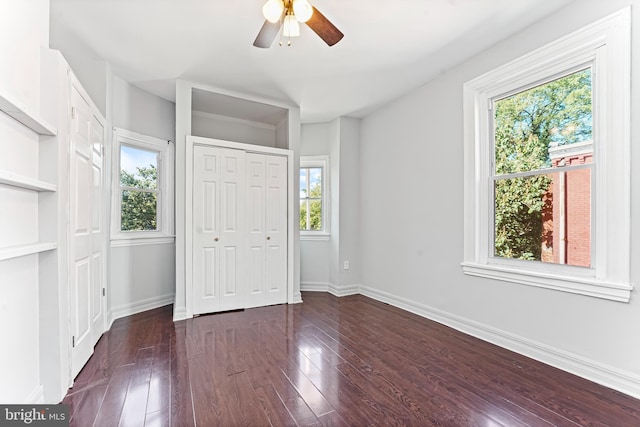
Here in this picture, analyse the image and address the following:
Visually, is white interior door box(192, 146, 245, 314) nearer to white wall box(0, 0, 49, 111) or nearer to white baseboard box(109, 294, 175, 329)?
white baseboard box(109, 294, 175, 329)

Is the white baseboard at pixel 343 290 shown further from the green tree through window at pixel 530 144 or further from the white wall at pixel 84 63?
the white wall at pixel 84 63

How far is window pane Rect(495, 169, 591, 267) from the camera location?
2.26 meters

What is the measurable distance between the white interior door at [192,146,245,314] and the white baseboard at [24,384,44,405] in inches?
66.5

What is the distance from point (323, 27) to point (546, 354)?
293 centimetres

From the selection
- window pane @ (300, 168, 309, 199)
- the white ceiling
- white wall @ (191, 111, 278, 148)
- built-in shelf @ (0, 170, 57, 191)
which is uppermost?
the white ceiling

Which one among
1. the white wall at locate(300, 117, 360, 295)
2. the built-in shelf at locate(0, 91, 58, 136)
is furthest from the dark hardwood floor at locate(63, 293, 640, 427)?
the built-in shelf at locate(0, 91, 58, 136)

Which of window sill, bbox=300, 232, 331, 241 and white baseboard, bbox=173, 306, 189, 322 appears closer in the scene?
white baseboard, bbox=173, 306, 189, 322

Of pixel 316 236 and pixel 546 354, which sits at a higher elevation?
pixel 316 236

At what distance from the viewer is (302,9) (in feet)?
5.86

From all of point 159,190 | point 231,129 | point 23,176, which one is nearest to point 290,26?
point 23,176

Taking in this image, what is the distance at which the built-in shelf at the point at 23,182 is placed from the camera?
134cm

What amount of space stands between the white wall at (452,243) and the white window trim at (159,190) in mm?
2750

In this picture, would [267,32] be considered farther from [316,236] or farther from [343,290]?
[343,290]

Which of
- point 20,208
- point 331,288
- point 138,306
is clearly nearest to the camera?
point 20,208
